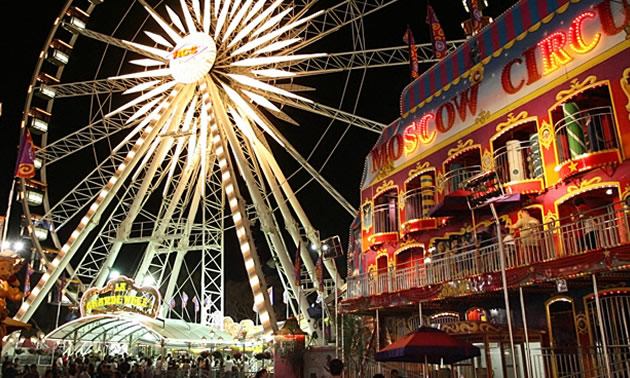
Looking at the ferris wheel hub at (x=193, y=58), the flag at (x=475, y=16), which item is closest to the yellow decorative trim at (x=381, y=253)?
the flag at (x=475, y=16)

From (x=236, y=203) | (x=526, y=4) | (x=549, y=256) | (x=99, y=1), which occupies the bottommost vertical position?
(x=549, y=256)

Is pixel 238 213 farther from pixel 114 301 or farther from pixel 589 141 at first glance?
pixel 589 141

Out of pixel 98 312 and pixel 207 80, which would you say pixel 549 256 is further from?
pixel 98 312

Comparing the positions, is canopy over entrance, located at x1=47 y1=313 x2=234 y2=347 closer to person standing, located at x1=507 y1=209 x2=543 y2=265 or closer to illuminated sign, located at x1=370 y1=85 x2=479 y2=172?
illuminated sign, located at x1=370 y1=85 x2=479 y2=172

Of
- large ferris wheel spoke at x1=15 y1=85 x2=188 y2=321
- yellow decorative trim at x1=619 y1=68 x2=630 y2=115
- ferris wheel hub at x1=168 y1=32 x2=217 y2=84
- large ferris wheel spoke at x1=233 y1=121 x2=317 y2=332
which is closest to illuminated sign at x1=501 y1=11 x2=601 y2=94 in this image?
yellow decorative trim at x1=619 y1=68 x2=630 y2=115

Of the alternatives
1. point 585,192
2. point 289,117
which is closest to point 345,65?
point 289,117

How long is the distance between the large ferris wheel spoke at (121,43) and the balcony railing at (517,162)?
55.7 ft

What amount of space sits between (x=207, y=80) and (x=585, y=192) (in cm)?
1764

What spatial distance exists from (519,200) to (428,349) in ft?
19.7

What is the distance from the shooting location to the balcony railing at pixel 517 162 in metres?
15.0

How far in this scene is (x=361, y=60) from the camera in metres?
23.2

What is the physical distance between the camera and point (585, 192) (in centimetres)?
1306

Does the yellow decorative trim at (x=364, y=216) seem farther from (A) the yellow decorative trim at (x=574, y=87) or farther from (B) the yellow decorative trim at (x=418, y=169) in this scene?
(A) the yellow decorative trim at (x=574, y=87)

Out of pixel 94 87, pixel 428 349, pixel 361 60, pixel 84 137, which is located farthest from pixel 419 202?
pixel 84 137
